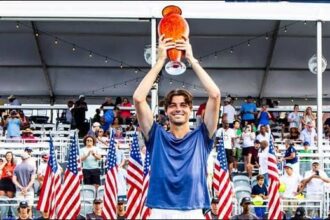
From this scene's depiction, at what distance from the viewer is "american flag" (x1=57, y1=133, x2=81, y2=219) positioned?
59.5 feet

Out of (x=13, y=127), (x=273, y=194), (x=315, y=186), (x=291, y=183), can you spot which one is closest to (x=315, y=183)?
(x=315, y=186)

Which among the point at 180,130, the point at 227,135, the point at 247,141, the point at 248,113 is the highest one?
the point at 248,113

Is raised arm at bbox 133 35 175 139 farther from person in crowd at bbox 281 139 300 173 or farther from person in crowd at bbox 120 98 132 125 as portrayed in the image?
person in crowd at bbox 120 98 132 125

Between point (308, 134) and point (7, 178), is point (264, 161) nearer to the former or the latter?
point (308, 134)

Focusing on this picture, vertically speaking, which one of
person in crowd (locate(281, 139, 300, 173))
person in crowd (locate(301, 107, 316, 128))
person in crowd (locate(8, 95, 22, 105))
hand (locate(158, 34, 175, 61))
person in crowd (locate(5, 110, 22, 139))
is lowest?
hand (locate(158, 34, 175, 61))

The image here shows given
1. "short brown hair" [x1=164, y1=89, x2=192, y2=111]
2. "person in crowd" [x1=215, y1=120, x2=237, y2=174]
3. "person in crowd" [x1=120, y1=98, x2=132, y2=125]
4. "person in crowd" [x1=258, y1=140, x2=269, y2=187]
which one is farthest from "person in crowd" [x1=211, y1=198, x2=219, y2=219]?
"short brown hair" [x1=164, y1=89, x2=192, y2=111]

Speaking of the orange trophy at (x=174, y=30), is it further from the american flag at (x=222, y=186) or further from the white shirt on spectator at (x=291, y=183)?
the white shirt on spectator at (x=291, y=183)

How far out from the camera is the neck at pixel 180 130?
6207 mm

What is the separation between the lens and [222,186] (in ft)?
60.7

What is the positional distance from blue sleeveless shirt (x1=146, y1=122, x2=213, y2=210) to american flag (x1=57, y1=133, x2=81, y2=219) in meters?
12.1

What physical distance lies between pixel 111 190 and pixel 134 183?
434mm

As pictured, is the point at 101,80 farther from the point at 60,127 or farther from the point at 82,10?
the point at 82,10

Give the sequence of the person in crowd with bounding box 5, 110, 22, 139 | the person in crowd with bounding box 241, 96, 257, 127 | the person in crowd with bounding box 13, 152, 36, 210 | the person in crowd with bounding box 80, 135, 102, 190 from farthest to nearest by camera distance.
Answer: the person in crowd with bounding box 241, 96, 257, 127 → the person in crowd with bounding box 5, 110, 22, 139 → the person in crowd with bounding box 80, 135, 102, 190 → the person in crowd with bounding box 13, 152, 36, 210

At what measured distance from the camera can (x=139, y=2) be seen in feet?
78.7
